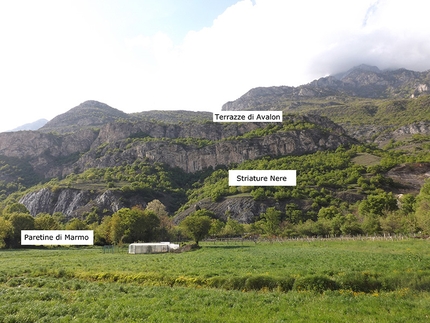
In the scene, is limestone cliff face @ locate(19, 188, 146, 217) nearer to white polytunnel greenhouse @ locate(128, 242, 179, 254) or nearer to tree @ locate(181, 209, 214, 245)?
tree @ locate(181, 209, 214, 245)

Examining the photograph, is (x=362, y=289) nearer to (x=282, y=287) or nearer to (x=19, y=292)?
(x=282, y=287)

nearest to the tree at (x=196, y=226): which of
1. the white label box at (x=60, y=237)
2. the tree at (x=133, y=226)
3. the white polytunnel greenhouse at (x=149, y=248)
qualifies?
the white polytunnel greenhouse at (x=149, y=248)

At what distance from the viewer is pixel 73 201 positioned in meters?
166

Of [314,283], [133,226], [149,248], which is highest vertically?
[314,283]

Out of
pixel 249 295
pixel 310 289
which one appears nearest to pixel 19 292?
pixel 249 295

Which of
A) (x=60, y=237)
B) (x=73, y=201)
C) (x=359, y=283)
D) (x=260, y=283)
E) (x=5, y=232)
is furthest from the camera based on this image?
(x=73, y=201)

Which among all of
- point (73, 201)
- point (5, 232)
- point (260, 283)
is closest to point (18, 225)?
point (5, 232)

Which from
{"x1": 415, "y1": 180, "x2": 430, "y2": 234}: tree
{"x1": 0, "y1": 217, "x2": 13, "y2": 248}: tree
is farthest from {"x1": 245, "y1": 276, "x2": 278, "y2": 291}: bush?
{"x1": 0, "y1": 217, "x2": 13, "y2": 248}: tree

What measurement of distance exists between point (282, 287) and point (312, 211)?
111 m

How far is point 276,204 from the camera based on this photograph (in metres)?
137

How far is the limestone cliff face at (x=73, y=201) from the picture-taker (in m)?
160

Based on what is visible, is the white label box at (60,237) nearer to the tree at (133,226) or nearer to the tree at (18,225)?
the tree at (133,226)

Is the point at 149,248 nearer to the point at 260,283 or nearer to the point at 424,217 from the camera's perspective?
the point at 260,283

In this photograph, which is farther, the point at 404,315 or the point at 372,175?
the point at 372,175
